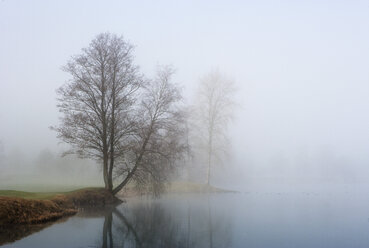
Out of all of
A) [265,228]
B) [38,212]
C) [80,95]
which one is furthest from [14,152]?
[265,228]

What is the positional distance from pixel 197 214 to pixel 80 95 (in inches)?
485

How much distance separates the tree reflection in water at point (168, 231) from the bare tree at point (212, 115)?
2522cm

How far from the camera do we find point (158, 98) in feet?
87.2

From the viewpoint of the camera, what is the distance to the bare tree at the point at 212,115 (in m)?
43.9

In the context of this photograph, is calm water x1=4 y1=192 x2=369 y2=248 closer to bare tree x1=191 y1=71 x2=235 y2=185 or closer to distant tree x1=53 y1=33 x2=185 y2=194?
distant tree x1=53 y1=33 x2=185 y2=194

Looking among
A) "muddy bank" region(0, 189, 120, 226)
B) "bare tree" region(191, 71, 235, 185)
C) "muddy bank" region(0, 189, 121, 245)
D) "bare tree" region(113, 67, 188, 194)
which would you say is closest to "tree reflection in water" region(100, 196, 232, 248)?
"muddy bank" region(0, 189, 121, 245)

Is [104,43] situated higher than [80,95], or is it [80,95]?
[104,43]

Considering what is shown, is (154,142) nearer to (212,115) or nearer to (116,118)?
(116,118)

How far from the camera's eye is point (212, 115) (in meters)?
44.3

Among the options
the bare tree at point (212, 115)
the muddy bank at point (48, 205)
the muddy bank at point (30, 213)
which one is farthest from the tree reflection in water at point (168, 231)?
the bare tree at point (212, 115)

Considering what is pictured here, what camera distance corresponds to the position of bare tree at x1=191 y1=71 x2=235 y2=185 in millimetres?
43906

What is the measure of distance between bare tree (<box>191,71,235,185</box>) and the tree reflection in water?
25.2 metres

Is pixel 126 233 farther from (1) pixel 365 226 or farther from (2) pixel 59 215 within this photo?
(1) pixel 365 226

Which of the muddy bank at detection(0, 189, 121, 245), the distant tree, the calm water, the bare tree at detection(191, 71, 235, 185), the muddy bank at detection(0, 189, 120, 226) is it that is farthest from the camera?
the bare tree at detection(191, 71, 235, 185)
